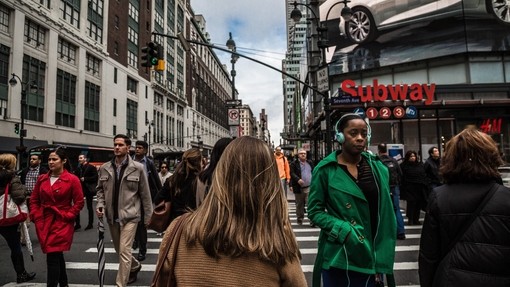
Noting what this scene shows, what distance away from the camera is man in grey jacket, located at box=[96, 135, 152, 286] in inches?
201

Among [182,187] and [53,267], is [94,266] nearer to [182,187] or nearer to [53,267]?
[53,267]

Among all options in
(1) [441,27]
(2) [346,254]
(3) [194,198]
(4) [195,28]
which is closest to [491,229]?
(2) [346,254]

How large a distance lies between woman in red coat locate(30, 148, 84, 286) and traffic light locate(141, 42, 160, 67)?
9.69m

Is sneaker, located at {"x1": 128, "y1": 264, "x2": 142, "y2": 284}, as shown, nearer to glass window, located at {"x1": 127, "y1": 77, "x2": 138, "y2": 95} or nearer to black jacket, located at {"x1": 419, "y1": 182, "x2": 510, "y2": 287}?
black jacket, located at {"x1": 419, "y1": 182, "x2": 510, "y2": 287}

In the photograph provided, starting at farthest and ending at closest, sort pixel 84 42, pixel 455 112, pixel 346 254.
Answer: pixel 84 42 < pixel 455 112 < pixel 346 254

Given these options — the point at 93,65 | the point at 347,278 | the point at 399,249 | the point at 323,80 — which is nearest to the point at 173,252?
the point at 347,278

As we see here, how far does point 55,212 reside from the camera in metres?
4.75

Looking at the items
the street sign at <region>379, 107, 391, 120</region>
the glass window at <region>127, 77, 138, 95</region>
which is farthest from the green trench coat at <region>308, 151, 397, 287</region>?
the glass window at <region>127, 77, 138, 95</region>

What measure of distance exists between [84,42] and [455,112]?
41.1 meters

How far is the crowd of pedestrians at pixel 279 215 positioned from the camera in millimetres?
1524

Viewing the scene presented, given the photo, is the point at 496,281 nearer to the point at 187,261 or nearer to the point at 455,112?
the point at 187,261

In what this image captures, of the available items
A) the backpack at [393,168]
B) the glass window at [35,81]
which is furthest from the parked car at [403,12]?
the glass window at [35,81]

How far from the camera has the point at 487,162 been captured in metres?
2.35

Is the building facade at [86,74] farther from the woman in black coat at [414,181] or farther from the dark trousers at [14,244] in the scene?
the woman in black coat at [414,181]
